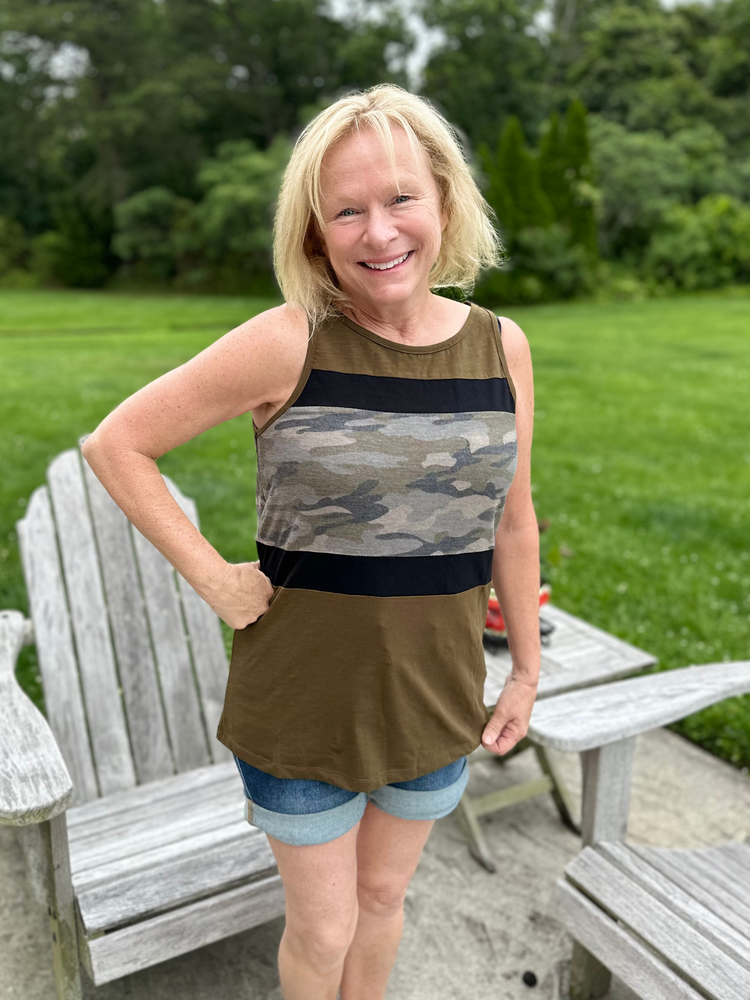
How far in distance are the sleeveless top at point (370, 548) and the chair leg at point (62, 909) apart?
0.68 meters

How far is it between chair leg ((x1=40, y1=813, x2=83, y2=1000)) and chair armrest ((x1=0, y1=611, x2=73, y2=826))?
0.52 feet

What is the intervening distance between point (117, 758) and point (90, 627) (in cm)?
43

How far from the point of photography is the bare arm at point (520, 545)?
1.67m

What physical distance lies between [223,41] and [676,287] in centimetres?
1876

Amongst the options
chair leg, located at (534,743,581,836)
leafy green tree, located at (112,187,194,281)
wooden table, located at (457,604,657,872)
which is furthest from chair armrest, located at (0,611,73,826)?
leafy green tree, located at (112,187,194,281)

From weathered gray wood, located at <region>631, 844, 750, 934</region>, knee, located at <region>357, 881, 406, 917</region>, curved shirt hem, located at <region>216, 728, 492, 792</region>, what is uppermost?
curved shirt hem, located at <region>216, 728, 492, 792</region>

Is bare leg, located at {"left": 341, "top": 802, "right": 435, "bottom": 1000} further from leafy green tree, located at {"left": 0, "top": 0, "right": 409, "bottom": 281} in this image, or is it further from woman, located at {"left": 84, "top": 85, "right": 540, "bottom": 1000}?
leafy green tree, located at {"left": 0, "top": 0, "right": 409, "bottom": 281}

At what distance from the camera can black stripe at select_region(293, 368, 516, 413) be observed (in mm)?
1446

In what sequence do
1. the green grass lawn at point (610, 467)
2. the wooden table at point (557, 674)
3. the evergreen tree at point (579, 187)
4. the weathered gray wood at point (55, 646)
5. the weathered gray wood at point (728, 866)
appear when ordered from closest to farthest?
the weathered gray wood at point (728, 866), the weathered gray wood at point (55, 646), the wooden table at point (557, 674), the green grass lawn at point (610, 467), the evergreen tree at point (579, 187)

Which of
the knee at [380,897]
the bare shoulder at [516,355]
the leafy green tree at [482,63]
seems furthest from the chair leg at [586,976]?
the leafy green tree at [482,63]

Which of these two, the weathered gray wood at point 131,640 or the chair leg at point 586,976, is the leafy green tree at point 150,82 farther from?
the chair leg at point 586,976

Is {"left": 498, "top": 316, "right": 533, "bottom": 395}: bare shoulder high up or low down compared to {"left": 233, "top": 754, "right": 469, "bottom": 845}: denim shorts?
up

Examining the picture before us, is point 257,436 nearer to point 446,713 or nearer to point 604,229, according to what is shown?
point 446,713

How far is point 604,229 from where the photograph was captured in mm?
23938
